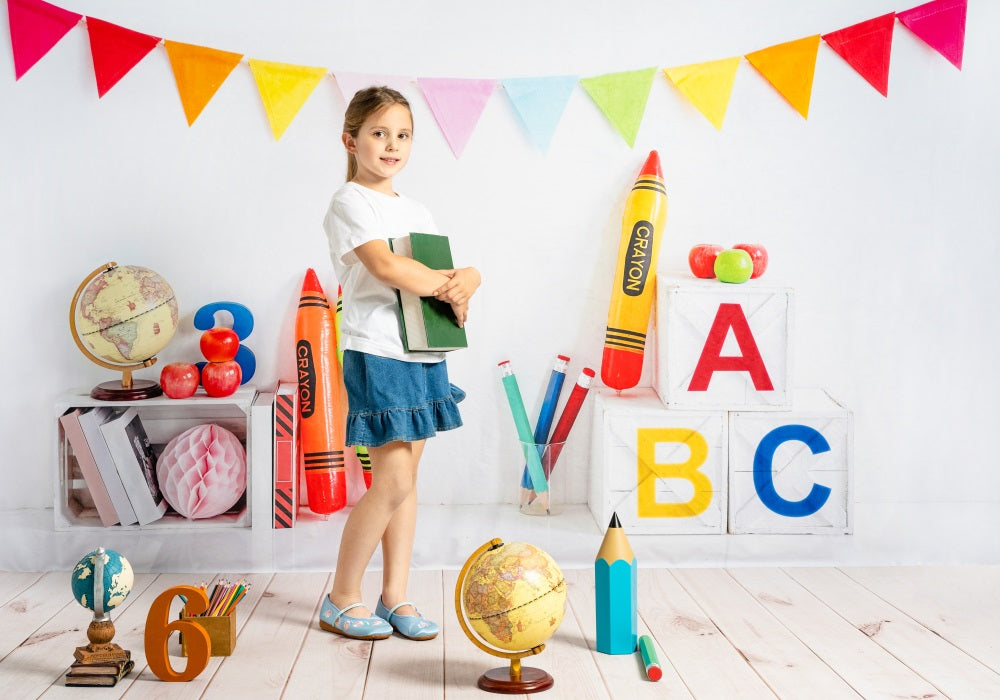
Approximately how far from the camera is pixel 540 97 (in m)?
2.29

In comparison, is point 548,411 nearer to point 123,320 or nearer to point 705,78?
point 705,78

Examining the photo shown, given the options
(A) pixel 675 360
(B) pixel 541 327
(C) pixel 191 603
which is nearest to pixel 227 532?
(C) pixel 191 603

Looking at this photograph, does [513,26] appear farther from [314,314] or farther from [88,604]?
[88,604]

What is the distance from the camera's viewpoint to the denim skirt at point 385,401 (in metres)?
1.63

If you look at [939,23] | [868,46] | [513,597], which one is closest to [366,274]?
[513,597]

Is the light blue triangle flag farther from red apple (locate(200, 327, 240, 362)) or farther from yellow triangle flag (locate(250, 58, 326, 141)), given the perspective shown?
red apple (locate(200, 327, 240, 362))

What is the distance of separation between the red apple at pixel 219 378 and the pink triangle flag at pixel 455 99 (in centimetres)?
78

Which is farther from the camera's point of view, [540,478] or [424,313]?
[540,478]

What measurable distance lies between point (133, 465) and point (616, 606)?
3.76ft

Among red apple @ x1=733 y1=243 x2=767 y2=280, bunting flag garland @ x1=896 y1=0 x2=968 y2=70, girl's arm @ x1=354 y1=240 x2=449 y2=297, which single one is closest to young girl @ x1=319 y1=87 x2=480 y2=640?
girl's arm @ x1=354 y1=240 x2=449 y2=297

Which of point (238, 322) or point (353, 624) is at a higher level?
point (238, 322)

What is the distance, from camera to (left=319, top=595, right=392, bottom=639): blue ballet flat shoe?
5.53 ft

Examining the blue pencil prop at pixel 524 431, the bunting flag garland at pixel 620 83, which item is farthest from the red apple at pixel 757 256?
the blue pencil prop at pixel 524 431

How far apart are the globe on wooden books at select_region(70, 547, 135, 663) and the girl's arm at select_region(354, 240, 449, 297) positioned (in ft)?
2.05
